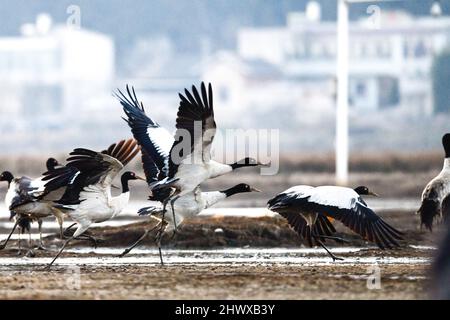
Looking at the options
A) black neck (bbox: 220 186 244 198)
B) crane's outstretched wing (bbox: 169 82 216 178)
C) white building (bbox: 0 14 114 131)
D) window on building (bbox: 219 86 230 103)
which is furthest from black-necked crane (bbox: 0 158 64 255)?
window on building (bbox: 219 86 230 103)

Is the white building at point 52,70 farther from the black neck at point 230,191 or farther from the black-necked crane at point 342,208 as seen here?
the black-necked crane at point 342,208

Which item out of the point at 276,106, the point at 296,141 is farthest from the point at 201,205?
the point at 276,106

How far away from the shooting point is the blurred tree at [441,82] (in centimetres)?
4779

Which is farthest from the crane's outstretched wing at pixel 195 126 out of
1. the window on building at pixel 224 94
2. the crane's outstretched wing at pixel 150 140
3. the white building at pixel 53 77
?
the window on building at pixel 224 94

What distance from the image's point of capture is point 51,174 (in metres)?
13.0

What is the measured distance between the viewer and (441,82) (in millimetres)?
50188

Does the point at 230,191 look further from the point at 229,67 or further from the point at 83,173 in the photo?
the point at 229,67

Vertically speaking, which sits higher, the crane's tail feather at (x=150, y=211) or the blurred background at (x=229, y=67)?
the blurred background at (x=229, y=67)

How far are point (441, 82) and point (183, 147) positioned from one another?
39123mm

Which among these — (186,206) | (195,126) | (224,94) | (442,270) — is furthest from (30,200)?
(224,94)

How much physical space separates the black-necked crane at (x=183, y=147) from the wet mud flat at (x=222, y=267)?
0.80m

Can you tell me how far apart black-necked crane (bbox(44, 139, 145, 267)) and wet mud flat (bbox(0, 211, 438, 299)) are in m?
0.51
